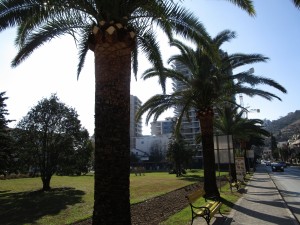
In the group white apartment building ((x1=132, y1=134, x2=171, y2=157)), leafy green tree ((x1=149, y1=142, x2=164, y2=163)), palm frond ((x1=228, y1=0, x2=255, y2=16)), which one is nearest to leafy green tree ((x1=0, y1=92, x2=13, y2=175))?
palm frond ((x1=228, y1=0, x2=255, y2=16))

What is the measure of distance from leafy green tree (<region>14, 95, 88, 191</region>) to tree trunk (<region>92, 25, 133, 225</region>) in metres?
19.1

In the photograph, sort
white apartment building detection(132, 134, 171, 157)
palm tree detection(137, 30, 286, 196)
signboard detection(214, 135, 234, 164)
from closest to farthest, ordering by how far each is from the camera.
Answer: palm tree detection(137, 30, 286, 196)
signboard detection(214, 135, 234, 164)
white apartment building detection(132, 134, 171, 157)

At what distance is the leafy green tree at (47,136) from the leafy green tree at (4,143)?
84cm

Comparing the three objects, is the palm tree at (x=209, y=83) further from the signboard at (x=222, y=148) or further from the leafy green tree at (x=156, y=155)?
the leafy green tree at (x=156, y=155)

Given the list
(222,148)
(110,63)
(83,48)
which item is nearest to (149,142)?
(222,148)

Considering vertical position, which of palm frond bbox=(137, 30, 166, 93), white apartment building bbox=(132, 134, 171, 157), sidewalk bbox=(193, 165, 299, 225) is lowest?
sidewalk bbox=(193, 165, 299, 225)

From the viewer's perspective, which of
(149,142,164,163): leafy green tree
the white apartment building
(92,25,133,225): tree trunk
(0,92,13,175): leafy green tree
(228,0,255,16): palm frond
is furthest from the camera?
the white apartment building

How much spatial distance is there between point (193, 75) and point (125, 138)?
34.9 feet

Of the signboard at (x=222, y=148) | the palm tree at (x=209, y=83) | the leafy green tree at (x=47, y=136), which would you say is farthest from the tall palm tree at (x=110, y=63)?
the leafy green tree at (x=47, y=136)

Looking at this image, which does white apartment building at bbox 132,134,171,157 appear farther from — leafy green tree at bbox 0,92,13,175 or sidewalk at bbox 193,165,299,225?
sidewalk at bbox 193,165,299,225

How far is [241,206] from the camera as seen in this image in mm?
13320

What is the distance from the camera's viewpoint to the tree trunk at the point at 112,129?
6.49 m

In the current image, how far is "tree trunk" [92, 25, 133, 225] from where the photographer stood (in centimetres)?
649

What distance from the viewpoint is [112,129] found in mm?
6738
